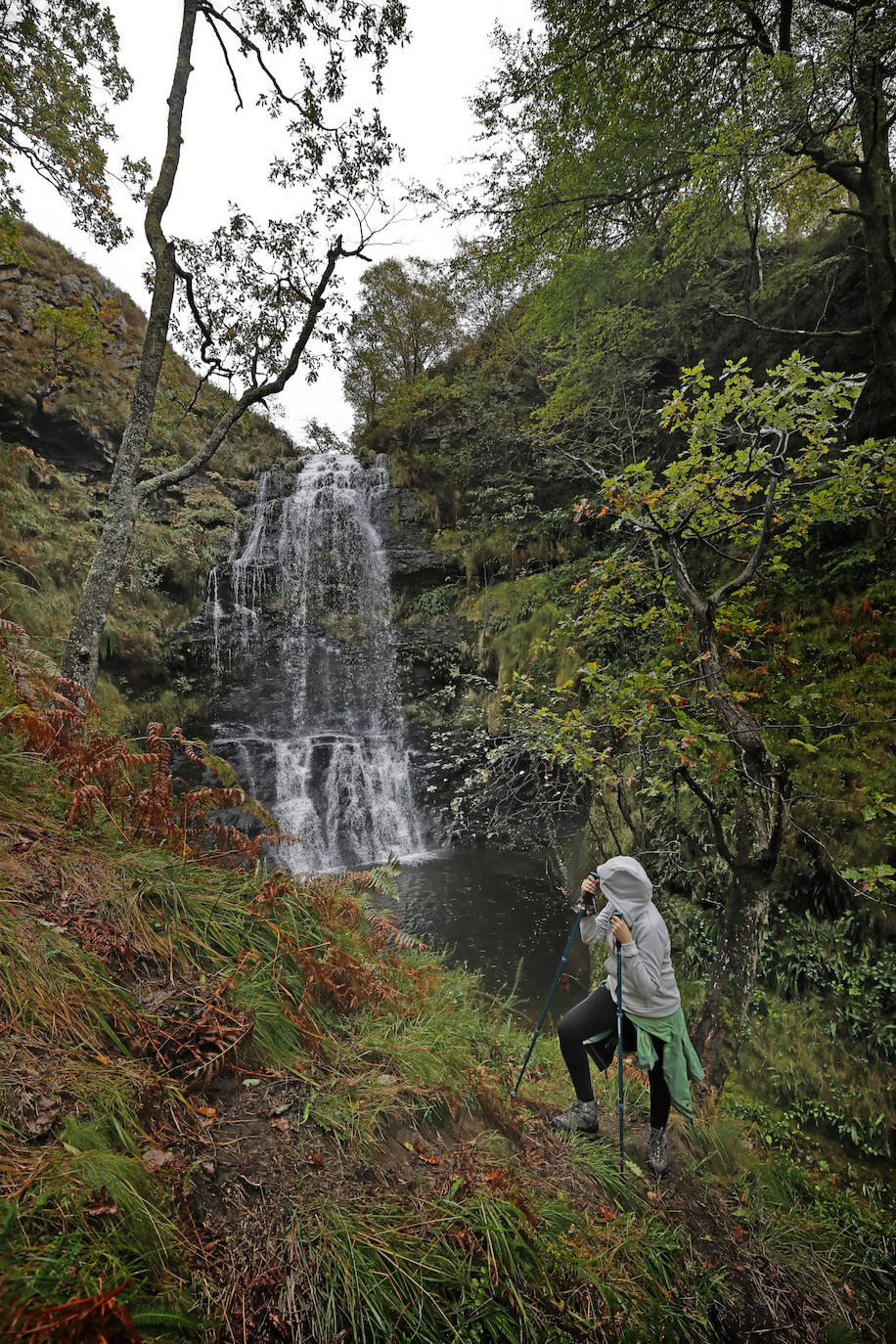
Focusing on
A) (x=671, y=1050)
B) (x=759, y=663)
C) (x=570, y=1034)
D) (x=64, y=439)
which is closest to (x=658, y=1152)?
(x=671, y=1050)

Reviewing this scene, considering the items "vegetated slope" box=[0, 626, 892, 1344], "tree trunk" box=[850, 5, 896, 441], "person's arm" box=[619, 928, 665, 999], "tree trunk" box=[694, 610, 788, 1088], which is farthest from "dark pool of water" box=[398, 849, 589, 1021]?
"tree trunk" box=[850, 5, 896, 441]

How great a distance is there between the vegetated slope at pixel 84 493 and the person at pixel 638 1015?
816cm

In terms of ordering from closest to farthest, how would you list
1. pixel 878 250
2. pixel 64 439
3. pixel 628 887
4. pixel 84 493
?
1. pixel 628 887
2. pixel 878 250
3. pixel 84 493
4. pixel 64 439

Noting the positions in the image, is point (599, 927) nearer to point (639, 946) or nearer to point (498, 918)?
point (639, 946)

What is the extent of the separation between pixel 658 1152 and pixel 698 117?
32.7ft

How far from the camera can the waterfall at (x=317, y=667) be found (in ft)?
38.8

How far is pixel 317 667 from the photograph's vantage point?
15648mm

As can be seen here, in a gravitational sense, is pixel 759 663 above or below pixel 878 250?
below

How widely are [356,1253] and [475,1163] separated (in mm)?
819

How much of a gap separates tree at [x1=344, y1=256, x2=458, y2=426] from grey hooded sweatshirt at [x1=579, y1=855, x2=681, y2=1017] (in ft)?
63.8

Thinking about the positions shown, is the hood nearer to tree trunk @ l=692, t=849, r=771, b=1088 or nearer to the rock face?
tree trunk @ l=692, t=849, r=771, b=1088

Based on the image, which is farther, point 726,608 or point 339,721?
point 339,721

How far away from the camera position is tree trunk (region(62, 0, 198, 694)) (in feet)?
16.4

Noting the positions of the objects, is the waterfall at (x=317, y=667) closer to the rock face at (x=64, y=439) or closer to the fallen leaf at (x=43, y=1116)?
the rock face at (x=64, y=439)
